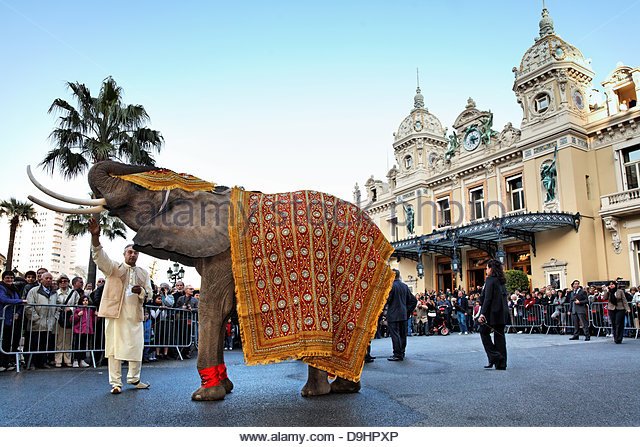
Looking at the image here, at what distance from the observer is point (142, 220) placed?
16.1 feet

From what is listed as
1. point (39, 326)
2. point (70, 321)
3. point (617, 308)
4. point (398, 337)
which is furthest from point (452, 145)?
point (39, 326)

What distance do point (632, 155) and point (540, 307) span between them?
8.87m

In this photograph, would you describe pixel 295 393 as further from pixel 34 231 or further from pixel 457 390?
pixel 34 231

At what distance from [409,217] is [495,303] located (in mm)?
22524

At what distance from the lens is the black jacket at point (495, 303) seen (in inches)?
284

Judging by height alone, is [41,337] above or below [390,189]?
below

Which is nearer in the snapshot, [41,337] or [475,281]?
[41,337]

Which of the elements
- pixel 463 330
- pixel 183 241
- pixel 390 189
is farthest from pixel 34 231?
pixel 183 241

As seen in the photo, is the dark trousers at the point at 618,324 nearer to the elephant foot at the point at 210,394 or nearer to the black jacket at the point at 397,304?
the black jacket at the point at 397,304

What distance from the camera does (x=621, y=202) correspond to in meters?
20.2

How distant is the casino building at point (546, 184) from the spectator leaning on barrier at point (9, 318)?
1834 centimetres

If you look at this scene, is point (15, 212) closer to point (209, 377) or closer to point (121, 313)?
point (121, 313)

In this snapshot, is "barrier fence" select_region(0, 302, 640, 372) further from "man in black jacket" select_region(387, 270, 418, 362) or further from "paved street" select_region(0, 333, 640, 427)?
"man in black jacket" select_region(387, 270, 418, 362)

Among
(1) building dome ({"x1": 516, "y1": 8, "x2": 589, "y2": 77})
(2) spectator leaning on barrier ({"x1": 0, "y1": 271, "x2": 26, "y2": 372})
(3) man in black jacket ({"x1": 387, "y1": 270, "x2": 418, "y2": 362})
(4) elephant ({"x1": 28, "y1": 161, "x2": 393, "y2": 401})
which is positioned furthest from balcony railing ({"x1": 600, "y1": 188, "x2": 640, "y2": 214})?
(2) spectator leaning on barrier ({"x1": 0, "y1": 271, "x2": 26, "y2": 372})
